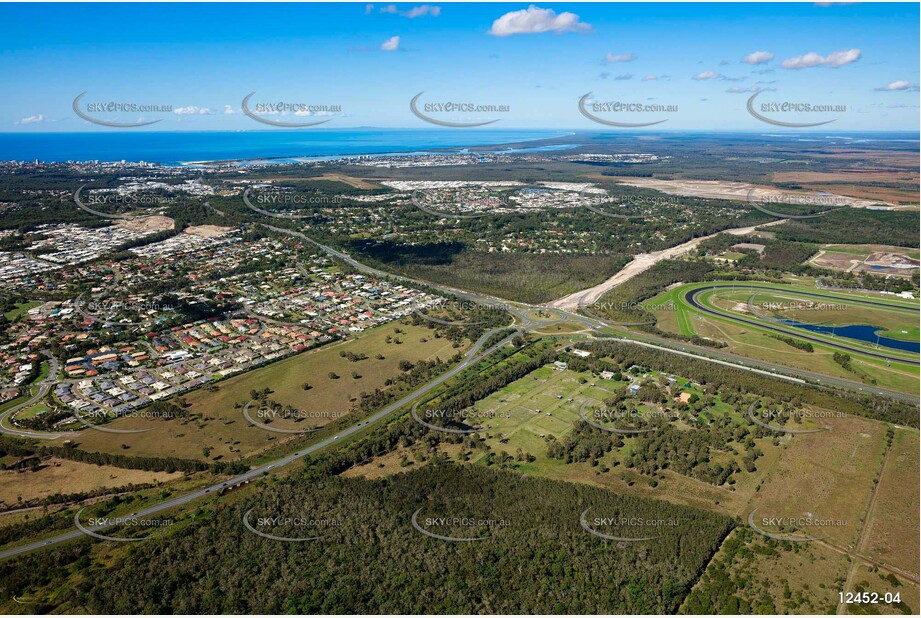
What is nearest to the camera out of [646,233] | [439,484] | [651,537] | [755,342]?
[651,537]

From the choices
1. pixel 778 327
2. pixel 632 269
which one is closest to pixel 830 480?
pixel 778 327

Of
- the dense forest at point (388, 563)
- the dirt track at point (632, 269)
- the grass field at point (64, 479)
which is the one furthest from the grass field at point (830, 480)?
the grass field at point (64, 479)

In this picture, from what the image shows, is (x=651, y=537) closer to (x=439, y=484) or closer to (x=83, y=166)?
(x=439, y=484)

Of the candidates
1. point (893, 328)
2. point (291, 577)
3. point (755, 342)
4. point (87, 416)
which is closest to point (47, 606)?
point (291, 577)

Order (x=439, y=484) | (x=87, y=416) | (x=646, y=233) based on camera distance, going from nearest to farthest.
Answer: (x=439, y=484) → (x=87, y=416) → (x=646, y=233)

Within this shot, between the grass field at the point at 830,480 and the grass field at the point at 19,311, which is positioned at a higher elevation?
the grass field at the point at 19,311

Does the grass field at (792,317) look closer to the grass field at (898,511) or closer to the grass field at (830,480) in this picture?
the grass field at (830,480)

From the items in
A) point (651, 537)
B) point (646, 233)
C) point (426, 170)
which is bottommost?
point (651, 537)

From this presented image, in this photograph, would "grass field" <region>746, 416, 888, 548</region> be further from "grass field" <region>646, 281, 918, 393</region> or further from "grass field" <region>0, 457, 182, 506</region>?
"grass field" <region>0, 457, 182, 506</region>
